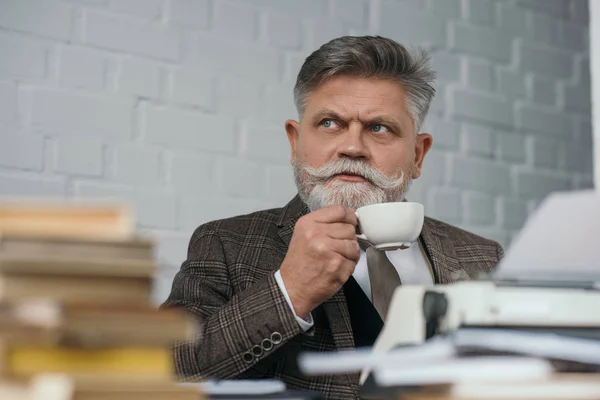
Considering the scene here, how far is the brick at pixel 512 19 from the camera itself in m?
2.93

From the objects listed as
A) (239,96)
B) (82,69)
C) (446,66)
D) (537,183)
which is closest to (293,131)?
(239,96)

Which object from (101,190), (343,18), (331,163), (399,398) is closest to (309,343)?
(331,163)

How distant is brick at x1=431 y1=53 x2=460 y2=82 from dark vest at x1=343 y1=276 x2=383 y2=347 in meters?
1.18

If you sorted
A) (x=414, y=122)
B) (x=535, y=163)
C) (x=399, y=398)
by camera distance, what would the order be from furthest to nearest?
(x=535, y=163) < (x=414, y=122) < (x=399, y=398)

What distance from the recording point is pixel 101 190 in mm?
2119

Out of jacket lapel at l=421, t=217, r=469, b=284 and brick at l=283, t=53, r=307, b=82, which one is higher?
brick at l=283, t=53, r=307, b=82

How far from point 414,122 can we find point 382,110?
0.41 ft

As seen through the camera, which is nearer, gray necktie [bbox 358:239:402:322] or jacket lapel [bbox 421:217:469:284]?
gray necktie [bbox 358:239:402:322]

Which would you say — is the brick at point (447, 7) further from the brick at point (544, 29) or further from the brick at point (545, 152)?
the brick at point (545, 152)

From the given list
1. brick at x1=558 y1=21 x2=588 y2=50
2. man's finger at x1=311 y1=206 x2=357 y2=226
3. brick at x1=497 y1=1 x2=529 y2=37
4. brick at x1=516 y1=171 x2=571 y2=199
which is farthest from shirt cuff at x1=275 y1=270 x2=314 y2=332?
brick at x1=558 y1=21 x2=588 y2=50

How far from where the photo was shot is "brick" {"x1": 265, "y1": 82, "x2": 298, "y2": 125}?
93.6 inches

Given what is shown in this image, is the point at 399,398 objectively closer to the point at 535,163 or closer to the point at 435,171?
the point at 435,171

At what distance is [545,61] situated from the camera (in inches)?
119

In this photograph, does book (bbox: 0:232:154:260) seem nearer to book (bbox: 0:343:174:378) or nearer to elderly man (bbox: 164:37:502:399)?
book (bbox: 0:343:174:378)
